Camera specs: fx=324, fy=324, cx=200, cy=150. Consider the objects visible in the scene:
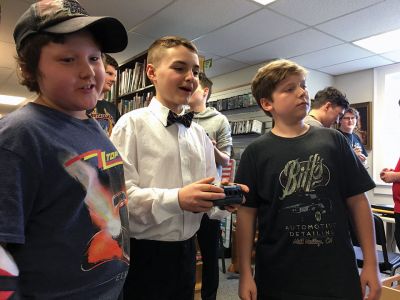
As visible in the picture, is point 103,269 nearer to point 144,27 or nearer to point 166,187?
point 166,187

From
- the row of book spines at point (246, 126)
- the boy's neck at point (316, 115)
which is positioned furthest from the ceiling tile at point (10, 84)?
the boy's neck at point (316, 115)

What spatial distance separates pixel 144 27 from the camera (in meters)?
3.75

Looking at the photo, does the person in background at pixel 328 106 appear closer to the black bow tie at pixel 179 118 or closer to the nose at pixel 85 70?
the black bow tie at pixel 179 118

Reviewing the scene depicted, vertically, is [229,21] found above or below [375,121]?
above

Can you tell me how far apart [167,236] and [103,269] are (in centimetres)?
34

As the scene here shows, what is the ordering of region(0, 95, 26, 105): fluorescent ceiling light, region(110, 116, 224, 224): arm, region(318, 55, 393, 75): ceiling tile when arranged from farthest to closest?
region(0, 95, 26, 105): fluorescent ceiling light < region(318, 55, 393, 75): ceiling tile < region(110, 116, 224, 224): arm

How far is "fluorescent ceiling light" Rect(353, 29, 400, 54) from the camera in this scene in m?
3.78

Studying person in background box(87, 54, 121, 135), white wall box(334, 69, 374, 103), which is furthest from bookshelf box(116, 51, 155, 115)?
white wall box(334, 69, 374, 103)

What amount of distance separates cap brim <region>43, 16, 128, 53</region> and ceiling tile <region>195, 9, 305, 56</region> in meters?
2.71

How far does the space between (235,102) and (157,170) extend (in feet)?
13.8

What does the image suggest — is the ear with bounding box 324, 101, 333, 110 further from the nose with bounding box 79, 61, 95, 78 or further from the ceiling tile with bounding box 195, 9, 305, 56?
the nose with bounding box 79, 61, 95, 78

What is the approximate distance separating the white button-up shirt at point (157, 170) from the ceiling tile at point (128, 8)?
2.37 m

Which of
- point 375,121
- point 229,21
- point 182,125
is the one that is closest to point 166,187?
point 182,125

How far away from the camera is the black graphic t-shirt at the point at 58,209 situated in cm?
62
